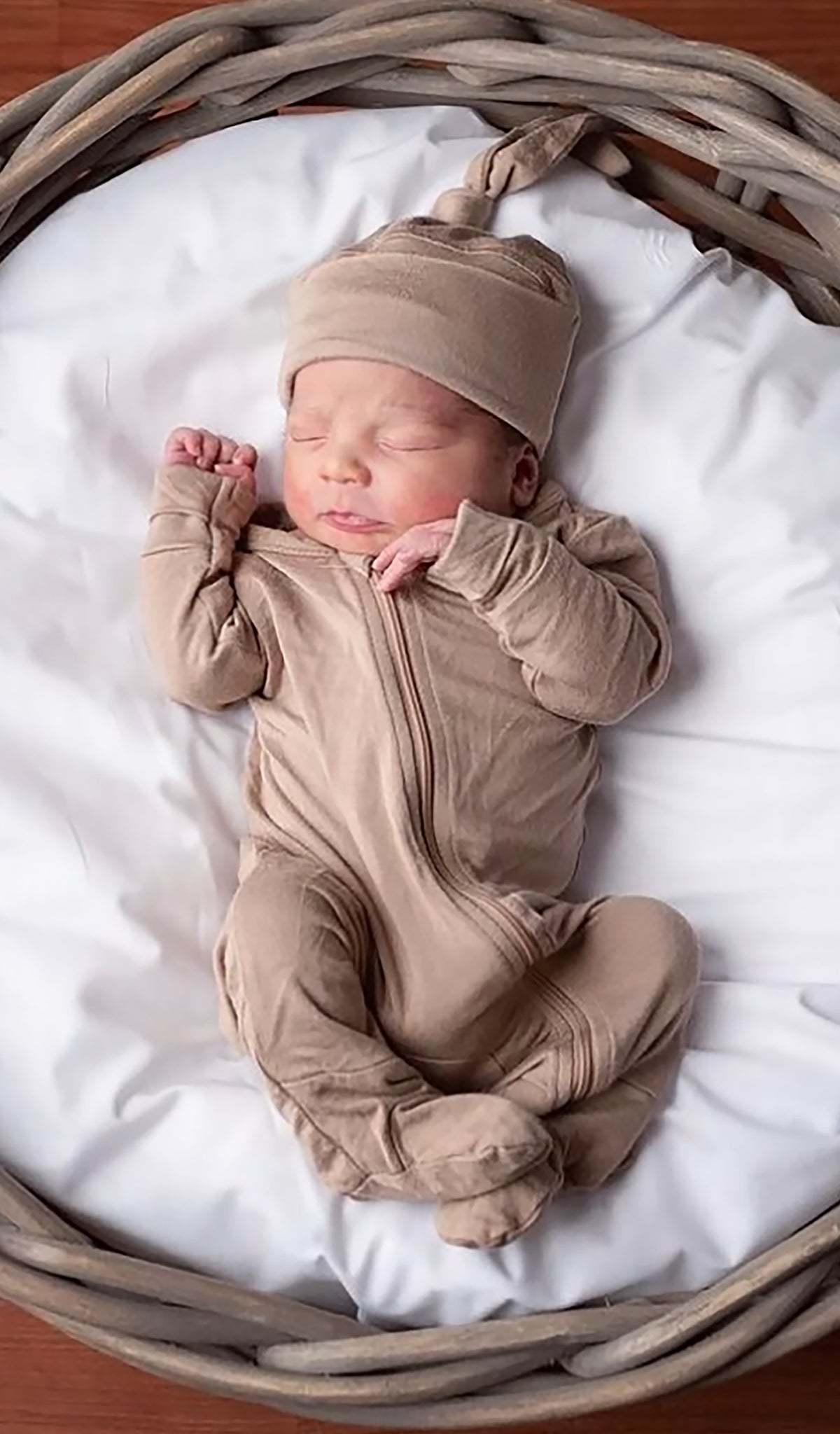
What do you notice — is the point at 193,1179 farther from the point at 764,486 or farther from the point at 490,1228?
the point at 764,486

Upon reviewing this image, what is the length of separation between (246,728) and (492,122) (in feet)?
1.38

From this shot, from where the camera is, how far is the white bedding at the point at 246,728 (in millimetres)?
1009

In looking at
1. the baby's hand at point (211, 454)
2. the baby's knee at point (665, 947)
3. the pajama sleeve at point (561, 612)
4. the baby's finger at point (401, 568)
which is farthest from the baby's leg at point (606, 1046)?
the baby's hand at point (211, 454)

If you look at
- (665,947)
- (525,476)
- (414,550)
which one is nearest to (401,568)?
(414,550)

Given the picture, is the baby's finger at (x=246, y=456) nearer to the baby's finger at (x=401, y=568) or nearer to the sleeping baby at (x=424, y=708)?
the sleeping baby at (x=424, y=708)

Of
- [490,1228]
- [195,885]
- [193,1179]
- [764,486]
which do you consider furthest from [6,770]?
[764,486]

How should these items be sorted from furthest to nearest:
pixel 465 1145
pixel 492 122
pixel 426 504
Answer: pixel 492 122 → pixel 426 504 → pixel 465 1145

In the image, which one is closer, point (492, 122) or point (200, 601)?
point (200, 601)

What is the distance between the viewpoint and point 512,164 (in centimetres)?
110

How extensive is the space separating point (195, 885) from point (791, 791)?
1.20 feet

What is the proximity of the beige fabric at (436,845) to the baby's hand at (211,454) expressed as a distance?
0.7 inches

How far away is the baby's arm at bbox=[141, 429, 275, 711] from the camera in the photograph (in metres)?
1.05

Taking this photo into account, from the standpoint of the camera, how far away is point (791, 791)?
1104mm

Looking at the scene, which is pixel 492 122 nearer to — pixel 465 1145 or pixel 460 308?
pixel 460 308
